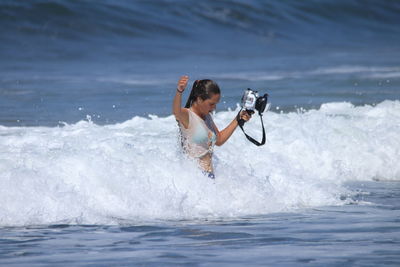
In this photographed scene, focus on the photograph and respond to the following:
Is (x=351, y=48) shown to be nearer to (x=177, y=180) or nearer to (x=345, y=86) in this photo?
(x=345, y=86)

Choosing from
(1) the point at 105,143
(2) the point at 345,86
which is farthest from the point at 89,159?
(2) the point at 345,86

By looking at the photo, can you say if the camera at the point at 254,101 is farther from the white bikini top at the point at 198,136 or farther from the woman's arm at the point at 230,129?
the white bikini top at the point at 198,136

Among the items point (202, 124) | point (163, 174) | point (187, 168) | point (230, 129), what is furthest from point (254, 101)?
point (163, 174)

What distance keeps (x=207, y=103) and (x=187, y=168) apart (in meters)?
0.70

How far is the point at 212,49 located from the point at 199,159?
21681 millimetres

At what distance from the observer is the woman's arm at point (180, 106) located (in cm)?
771

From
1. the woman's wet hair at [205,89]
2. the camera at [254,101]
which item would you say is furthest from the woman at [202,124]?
the camera at [254,101]

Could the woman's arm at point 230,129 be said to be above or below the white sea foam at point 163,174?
above

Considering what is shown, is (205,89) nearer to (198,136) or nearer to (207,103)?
(207,103)

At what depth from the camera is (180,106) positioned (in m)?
8.03

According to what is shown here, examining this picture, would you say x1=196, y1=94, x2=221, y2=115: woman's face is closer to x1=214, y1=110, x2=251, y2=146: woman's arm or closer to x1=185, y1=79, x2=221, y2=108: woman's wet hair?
x1=185, y1=79, x2=221, y2=108: woman's wet hair

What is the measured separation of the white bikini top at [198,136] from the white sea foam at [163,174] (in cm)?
18

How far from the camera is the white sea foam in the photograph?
8.24 meters

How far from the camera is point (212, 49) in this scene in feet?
98.7
